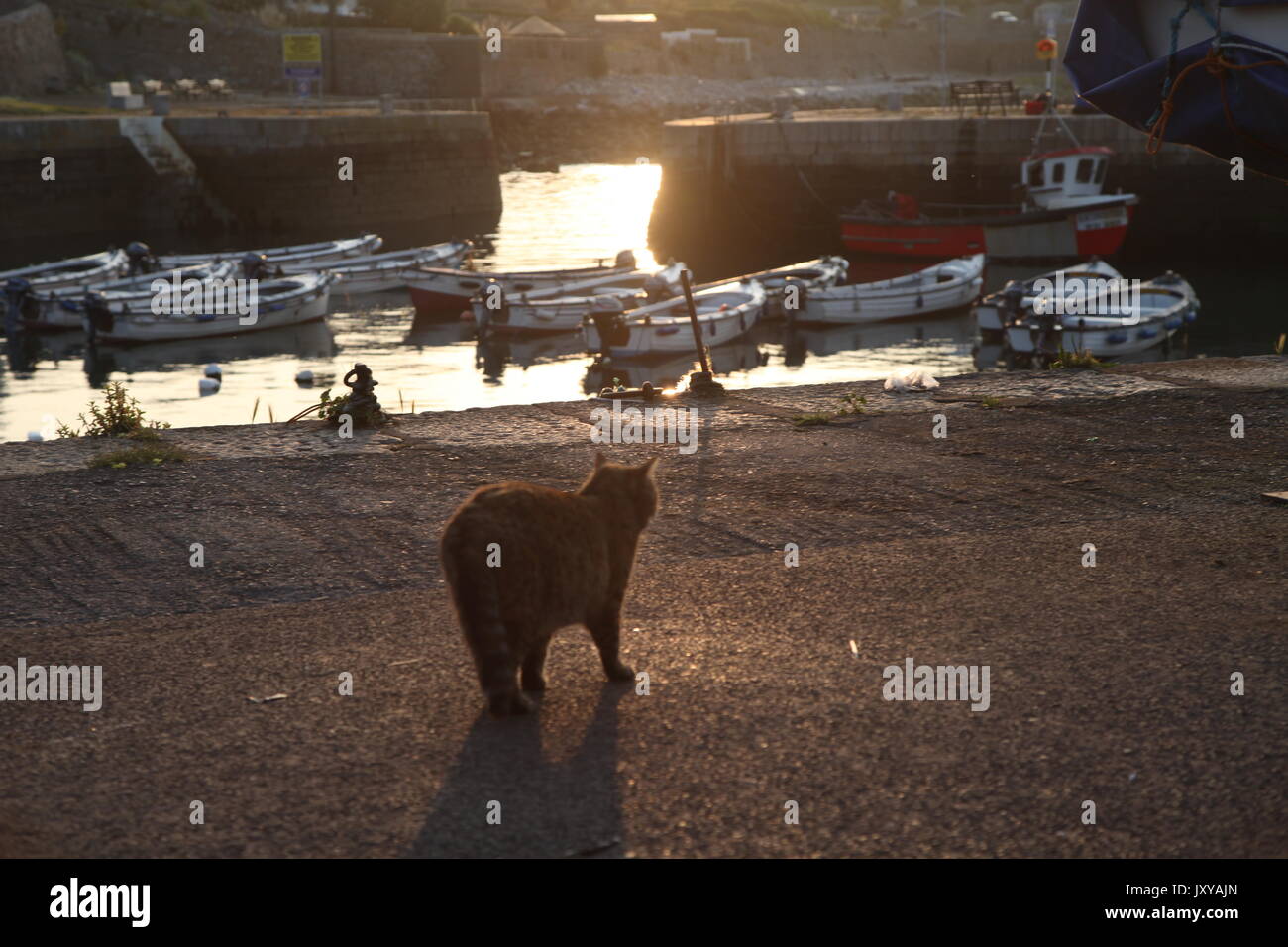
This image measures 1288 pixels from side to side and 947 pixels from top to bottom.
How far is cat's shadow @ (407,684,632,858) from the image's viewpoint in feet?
13.7

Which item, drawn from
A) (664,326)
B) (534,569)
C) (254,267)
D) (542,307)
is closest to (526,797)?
(534,569)

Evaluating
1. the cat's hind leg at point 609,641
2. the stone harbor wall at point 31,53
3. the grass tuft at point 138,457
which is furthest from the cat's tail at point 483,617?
the stone harbor wall at point 31,53

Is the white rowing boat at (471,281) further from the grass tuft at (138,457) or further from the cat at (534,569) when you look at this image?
the cat at (534,569)

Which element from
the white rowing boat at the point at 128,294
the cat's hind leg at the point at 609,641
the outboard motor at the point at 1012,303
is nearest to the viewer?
the cat's hind leg at the point at 609,641

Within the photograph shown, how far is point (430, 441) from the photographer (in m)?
10.3

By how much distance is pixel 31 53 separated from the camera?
191 ft

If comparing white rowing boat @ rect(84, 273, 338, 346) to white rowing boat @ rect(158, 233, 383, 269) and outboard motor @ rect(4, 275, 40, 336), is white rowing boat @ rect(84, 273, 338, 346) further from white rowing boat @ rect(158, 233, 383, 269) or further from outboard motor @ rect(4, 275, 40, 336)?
white rowing boat @ rect(158, 233, 383, 269)

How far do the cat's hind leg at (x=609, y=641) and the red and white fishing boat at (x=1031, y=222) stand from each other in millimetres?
36188

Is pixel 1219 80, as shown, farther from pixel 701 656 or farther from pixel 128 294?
pixel 128 294

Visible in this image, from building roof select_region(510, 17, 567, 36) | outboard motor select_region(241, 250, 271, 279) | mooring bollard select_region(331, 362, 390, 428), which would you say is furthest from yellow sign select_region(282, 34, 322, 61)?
mooring bollard select_region(331, 362, 390, 428)

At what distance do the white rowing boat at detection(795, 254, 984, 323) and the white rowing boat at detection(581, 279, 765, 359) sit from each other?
1.84 meters

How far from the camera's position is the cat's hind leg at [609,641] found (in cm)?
551

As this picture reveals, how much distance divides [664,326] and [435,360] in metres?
5.44

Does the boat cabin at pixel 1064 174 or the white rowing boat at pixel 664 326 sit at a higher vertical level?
the boat cabin at pixel 1064 174
